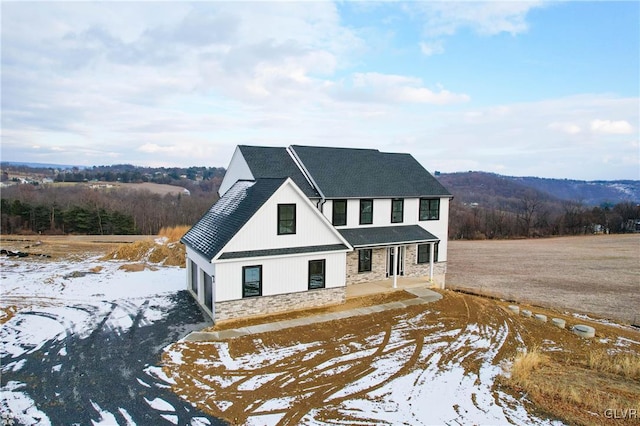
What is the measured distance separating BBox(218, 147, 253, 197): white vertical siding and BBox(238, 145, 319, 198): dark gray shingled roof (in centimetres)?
31

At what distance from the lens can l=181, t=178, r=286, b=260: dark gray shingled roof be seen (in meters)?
16.1

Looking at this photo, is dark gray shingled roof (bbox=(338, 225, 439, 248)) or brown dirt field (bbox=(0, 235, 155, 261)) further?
brown dirt field (bbox=(0, 235, 155, 261))

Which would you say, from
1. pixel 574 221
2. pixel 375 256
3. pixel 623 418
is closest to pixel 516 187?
pixel 574 221

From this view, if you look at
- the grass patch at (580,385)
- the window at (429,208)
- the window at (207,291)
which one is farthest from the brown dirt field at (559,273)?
the window at (207,291)

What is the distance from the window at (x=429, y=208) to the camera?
23.8 m

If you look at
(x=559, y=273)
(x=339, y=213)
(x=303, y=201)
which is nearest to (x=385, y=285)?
(x=339, y=213)

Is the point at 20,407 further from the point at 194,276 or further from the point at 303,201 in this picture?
the point at 303,201

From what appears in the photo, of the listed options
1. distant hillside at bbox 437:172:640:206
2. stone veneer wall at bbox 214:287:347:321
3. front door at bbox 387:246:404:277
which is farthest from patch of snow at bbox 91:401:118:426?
distant hillside at bbox 437:172:640:206

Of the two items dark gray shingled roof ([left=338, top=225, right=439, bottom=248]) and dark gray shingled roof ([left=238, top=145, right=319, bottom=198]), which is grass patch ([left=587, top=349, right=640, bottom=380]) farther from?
dark gray shingled roof ([left=238, top=145, right=319, bottom=198])

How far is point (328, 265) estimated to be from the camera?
17734 mm

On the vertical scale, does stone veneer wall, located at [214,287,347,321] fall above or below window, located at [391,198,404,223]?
below

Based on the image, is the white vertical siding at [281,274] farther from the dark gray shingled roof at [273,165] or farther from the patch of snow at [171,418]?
the patch of snow at [171,418]

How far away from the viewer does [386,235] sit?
21266mm

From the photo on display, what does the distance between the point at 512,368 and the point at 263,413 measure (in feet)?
25.2
